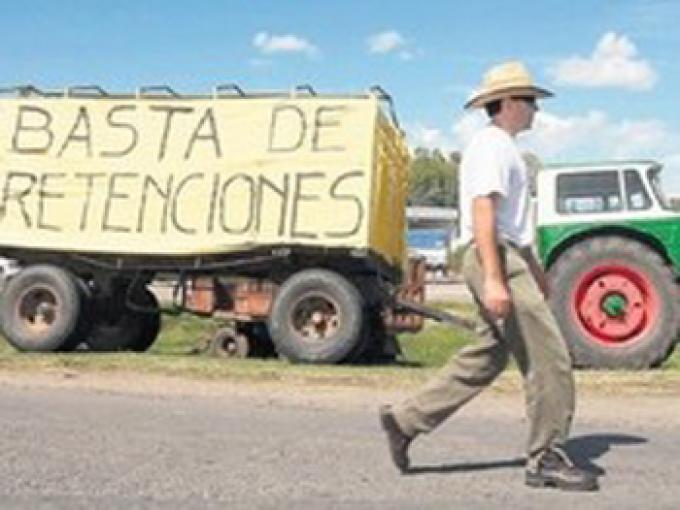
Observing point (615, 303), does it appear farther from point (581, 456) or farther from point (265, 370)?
point (581, 456)

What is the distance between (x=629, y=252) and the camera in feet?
44.5

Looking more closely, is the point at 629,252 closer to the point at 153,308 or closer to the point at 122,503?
the point at 153,308

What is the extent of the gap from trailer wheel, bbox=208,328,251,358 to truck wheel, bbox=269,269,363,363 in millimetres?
1049

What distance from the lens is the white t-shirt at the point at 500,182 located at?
7031 millimetres

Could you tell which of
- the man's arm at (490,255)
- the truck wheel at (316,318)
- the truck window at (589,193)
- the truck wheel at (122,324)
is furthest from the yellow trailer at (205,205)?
the man's arm at (490,255)

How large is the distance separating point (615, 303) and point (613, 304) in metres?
0.02

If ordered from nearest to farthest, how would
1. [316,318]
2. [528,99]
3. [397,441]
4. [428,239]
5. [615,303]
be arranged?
1. [528,99]
2. [397,441]
3. [615,303]
4. [316,318]
5. [428,239]

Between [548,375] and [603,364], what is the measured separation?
6.73m

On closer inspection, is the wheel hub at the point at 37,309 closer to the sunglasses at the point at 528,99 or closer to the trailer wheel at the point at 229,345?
the trailer wheel at the point at 229,345

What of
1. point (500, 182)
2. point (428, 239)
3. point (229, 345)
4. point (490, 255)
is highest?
point (428, 239)

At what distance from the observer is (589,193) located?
550 inches

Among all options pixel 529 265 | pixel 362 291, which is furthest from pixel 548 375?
pixel 362 291

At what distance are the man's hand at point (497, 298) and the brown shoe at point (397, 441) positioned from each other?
86 centimetres

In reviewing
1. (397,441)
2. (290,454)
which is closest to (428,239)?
(290,454)
